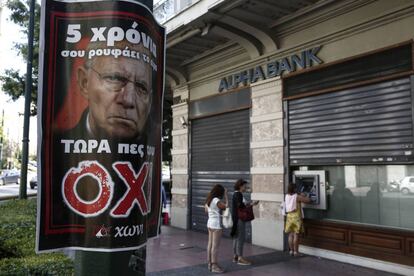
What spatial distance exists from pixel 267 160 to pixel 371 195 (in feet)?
8.85

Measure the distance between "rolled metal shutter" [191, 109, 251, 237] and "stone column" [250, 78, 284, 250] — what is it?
0.52 metres

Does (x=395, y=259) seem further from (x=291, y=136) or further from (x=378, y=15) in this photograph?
(x=378, y=15)

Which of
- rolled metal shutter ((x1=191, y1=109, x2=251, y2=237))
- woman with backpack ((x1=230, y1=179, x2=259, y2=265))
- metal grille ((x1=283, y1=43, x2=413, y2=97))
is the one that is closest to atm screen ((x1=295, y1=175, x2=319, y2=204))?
woman with backpack ((x1=230, y1=179, x2=259, y2=265))

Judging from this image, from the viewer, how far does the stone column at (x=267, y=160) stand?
9.73m

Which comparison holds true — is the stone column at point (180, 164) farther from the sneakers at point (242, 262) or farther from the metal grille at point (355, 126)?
the sneakers at point (242, 262)

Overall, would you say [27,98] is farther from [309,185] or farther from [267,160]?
[309,185]

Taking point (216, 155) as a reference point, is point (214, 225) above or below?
below

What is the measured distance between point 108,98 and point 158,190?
0.78 metres

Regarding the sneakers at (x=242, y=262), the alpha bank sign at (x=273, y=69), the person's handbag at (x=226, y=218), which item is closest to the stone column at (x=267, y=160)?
the alpha bank sign at (x=273, y=69)

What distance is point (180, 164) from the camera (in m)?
13.7

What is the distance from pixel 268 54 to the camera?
10.2 metres

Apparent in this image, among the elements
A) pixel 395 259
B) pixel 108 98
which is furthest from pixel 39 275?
pixel 395 259

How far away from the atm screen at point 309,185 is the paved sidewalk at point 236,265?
130cm

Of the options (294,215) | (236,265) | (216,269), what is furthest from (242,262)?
(294,215)
